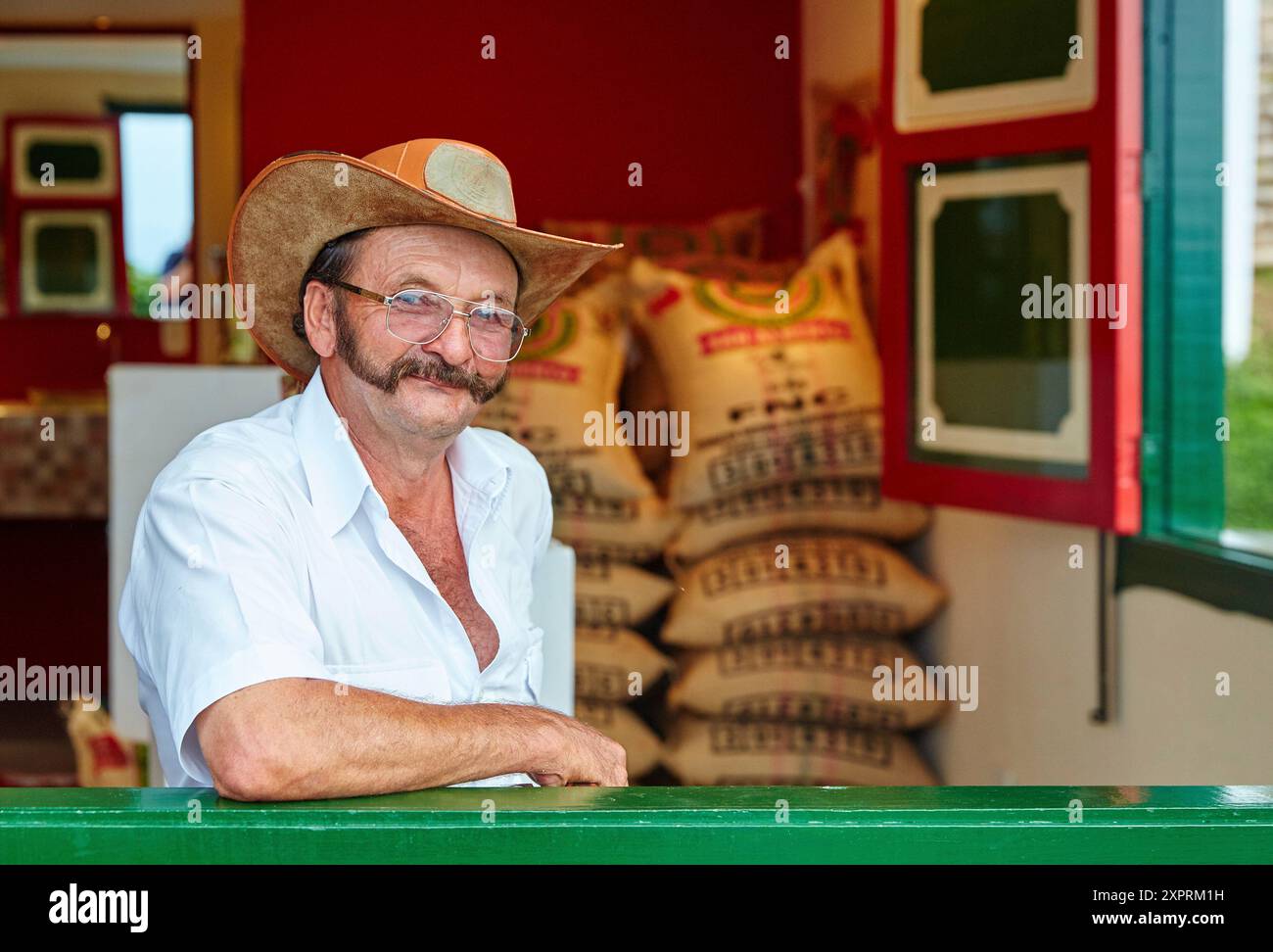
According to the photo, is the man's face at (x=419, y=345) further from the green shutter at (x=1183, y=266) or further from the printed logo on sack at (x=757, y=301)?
the printed logo on sack at (x=757, y=301)

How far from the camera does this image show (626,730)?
370 centimetres

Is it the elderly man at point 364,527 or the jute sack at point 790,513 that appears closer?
the elderly man at point 364,527

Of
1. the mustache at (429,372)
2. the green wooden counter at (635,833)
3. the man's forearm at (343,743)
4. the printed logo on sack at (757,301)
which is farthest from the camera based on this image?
the printed logo on sack at (757,301)

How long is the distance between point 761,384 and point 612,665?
75cm

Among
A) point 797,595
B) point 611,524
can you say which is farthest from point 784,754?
point 611,524

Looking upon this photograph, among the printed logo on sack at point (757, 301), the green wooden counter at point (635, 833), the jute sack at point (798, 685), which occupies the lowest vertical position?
the jute sack at point (798, 685)

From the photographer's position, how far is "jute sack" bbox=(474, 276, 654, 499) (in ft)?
12.0

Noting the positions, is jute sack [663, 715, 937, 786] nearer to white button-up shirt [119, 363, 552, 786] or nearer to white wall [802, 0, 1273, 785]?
white wall [802, 0, 1273, 785]

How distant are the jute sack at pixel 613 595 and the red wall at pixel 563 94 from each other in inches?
48.9

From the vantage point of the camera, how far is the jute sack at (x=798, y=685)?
3631 mm

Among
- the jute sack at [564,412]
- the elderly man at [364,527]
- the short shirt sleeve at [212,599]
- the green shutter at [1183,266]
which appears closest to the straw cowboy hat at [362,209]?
the elderly man at [364,527]

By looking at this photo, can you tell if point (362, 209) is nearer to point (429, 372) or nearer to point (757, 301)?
point (429, 372)

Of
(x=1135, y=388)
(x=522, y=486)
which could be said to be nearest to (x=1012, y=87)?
(x=1135, y=388)
